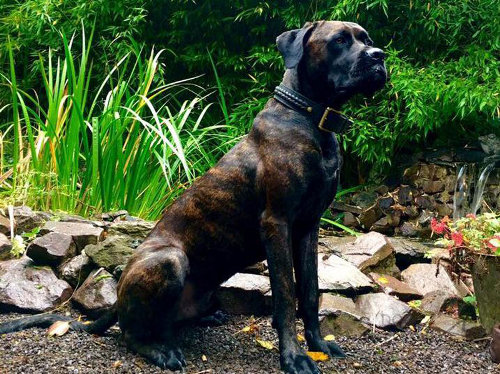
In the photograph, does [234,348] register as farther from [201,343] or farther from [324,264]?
[324,264]

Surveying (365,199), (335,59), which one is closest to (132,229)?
(335,59)

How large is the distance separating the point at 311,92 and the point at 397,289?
1969 mm

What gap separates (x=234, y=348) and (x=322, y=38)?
1.64 m

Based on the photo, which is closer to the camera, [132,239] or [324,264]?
[132,239]

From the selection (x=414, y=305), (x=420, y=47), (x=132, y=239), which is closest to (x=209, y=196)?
(x=132, y=239)

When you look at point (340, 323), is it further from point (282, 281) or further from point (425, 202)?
point (425, 202)

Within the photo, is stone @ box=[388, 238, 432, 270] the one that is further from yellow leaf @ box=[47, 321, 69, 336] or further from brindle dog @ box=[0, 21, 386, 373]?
yellow leaf @ box=[47, 321, 69, 336]

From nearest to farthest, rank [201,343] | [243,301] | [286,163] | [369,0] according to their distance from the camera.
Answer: [286,163]
[201,343]
[243,301]
[369,0]

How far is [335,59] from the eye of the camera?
116 inches

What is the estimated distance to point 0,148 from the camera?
18.1 feet

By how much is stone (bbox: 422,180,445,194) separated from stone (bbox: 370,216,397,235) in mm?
597

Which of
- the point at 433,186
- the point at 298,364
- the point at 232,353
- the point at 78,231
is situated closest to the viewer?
the point at 298,364

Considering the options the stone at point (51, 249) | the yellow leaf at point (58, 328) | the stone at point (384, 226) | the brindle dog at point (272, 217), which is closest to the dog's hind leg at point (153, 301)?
the brindle dog at point (272, 217)

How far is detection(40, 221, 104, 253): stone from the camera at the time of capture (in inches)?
165
